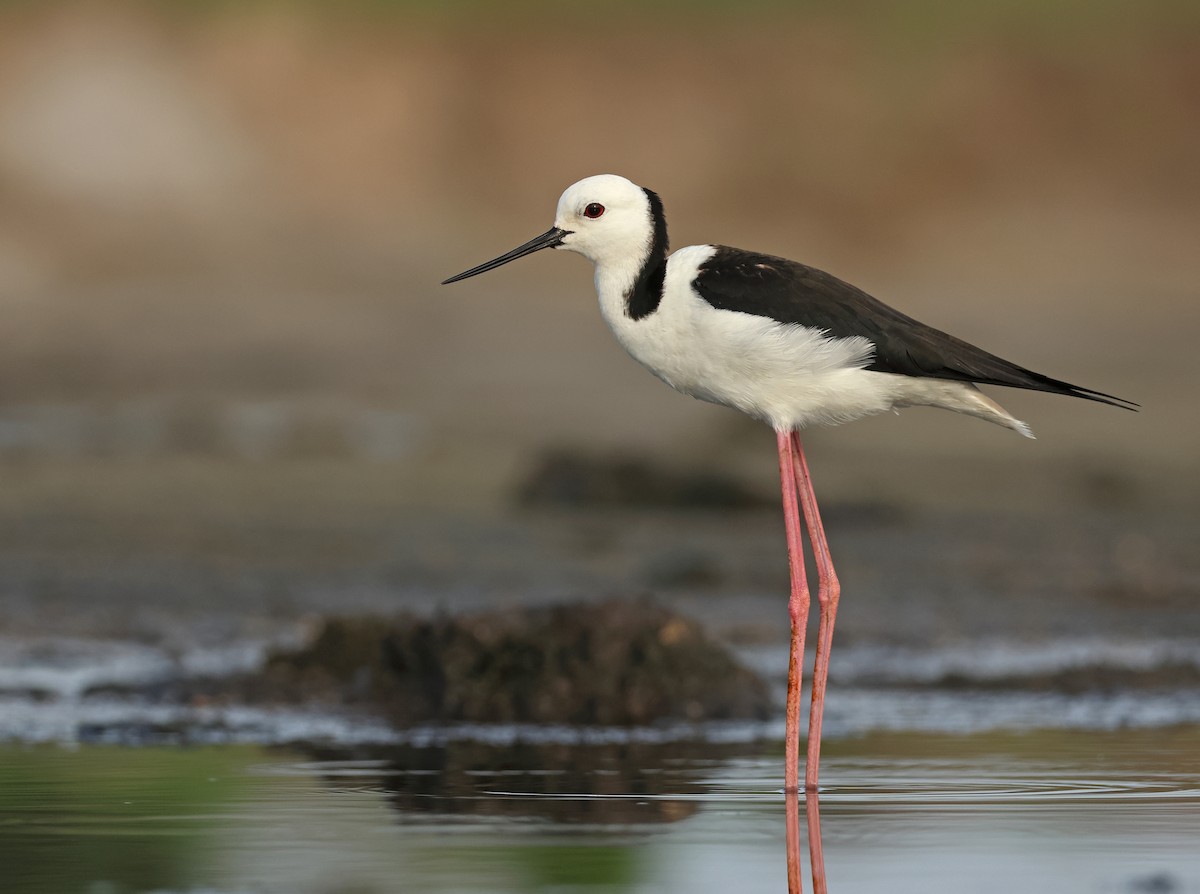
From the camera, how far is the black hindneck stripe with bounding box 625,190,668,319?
7773 millimetres

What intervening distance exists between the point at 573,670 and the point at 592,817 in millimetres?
2576

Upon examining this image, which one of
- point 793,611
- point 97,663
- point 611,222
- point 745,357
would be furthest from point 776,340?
point 97,663

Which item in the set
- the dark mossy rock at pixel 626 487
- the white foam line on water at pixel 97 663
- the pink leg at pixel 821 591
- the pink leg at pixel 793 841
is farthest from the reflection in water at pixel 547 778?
the dark mossy rock at pixel 626 487

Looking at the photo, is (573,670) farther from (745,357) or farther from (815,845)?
(815,845)

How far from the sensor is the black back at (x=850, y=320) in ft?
24.6

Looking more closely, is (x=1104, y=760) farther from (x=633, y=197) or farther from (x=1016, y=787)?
(x=633, y=197)

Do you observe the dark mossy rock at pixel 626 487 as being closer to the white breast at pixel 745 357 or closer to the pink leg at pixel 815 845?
the white breast at pixel 745 357

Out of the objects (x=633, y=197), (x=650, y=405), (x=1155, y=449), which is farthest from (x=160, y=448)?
(x=633, y=197)

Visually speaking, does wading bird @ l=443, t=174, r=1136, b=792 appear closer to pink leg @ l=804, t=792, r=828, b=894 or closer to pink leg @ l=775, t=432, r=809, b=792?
pink leg @ l=775, t=432, r=809, b=792

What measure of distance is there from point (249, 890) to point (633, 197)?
347cm

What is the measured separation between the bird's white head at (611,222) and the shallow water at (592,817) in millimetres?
1731

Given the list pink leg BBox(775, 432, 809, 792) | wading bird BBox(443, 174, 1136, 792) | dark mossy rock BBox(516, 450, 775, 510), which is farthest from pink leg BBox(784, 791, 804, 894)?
dark mossy rock BBox(516, 450, 775, 510)

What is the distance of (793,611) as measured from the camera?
8125 millimetres

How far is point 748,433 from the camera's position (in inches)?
836
